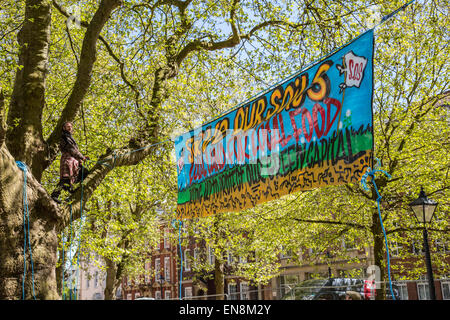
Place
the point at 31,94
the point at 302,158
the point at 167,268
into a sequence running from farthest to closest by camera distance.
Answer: the point at 167,268 < the point at 31,94 < the point at 302,158

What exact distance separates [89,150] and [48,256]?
7500 millimetres

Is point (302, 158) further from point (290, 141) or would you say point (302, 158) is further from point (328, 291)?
point (328, 291)

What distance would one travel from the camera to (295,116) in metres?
5.65

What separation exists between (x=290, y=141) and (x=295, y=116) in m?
0.34

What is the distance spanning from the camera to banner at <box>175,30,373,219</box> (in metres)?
4.73

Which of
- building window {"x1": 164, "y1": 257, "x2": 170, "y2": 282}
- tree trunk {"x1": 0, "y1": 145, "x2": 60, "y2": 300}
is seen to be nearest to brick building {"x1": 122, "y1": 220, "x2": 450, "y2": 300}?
building window {"x1": 164, "y1": 257, "x2": 170, "y2": 282}

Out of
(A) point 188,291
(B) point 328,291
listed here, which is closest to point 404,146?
(B) point 328,291

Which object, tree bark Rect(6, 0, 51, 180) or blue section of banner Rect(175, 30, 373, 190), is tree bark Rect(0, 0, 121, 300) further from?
blue section of banner Rect(175, 30, 373, 190)

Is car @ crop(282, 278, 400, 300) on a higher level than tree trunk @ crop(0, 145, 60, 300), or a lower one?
lower

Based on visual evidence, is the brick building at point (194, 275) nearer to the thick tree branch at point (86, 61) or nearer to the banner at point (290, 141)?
the thick tree branch at point (86, 61)

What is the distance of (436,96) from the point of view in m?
14.4

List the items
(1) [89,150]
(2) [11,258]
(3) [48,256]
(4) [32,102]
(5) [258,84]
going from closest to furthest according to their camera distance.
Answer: (2) [11,258] → (3) [48,256] → (4) [32,102] → (5) [258,84] → (1) [89,150]
